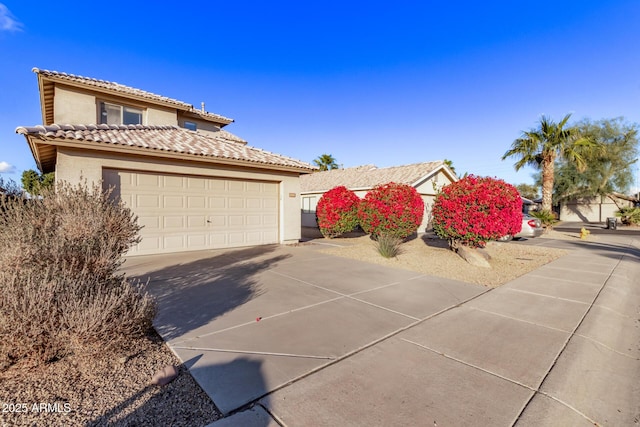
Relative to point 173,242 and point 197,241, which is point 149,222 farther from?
A: point 197,241

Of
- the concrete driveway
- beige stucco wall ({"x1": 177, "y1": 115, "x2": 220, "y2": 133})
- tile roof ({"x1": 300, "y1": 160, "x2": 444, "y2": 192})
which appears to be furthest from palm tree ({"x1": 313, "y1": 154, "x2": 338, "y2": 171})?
the concrete driveway

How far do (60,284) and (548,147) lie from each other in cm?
2361

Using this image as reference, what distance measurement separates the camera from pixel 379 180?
1988 cm

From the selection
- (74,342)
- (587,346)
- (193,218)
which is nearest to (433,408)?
(587,346)

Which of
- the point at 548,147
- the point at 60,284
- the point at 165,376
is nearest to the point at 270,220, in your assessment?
the point at 60,284

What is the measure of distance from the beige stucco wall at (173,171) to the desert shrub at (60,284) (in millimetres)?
1745

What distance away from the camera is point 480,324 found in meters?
4.43

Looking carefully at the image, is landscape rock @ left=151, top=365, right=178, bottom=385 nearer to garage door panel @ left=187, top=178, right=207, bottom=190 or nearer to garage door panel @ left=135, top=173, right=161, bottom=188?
A: garage door panel @ left=135, top=173, right=161, bottom=188

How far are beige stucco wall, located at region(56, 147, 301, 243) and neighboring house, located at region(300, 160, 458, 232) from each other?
7.28 meters

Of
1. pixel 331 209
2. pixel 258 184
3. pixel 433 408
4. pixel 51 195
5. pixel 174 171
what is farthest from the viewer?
pixel 331 209

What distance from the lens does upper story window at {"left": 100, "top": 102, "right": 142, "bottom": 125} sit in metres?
12.6

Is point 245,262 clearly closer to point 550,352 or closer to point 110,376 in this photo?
point 110,376

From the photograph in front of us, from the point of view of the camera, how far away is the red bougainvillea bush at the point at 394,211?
10.7 metres

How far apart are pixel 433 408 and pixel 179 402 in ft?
7.41
